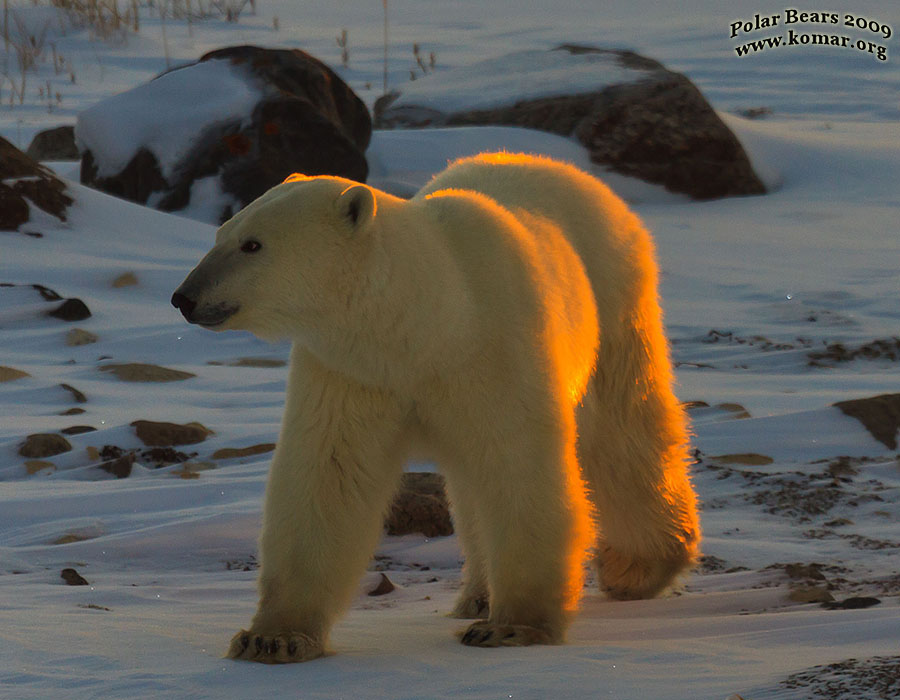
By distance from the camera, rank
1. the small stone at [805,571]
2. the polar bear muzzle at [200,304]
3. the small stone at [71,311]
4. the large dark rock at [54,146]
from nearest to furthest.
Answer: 1. the polar bear muzzle at [200,304]
2. the small stone at [805,571]
3. the small stone at [71,311]
4. the large dark rock at [54,146]

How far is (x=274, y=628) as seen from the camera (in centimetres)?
A: 326

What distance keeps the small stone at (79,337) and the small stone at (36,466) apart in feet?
5.90

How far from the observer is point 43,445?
5387 millimetres

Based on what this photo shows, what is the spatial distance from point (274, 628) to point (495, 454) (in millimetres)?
648

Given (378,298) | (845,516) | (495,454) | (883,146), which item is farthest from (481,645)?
(883,146)

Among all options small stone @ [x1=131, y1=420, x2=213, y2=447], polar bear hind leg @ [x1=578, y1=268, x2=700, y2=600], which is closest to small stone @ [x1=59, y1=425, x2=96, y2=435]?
small stone @ [x1=131, y1=420, x2=213, y2=447]

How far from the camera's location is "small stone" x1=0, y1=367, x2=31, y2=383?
20.9 ft

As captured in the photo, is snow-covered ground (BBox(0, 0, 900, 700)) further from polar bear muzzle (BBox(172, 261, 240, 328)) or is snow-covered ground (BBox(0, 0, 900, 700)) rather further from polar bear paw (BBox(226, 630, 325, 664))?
polar bear muzzle (BBox(172, 261, 240, 328))

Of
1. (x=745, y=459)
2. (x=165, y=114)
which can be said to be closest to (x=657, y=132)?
(x=165, y=114)

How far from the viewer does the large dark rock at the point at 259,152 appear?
33.5ft

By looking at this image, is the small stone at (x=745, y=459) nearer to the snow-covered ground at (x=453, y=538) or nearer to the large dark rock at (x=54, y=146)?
the snow-covered ground at (x=453, y=538)

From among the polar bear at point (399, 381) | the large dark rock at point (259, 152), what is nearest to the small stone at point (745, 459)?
the polar bear at point (399, 381)

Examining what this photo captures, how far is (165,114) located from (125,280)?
2856 mm

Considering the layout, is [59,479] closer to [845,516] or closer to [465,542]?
[465,542]
